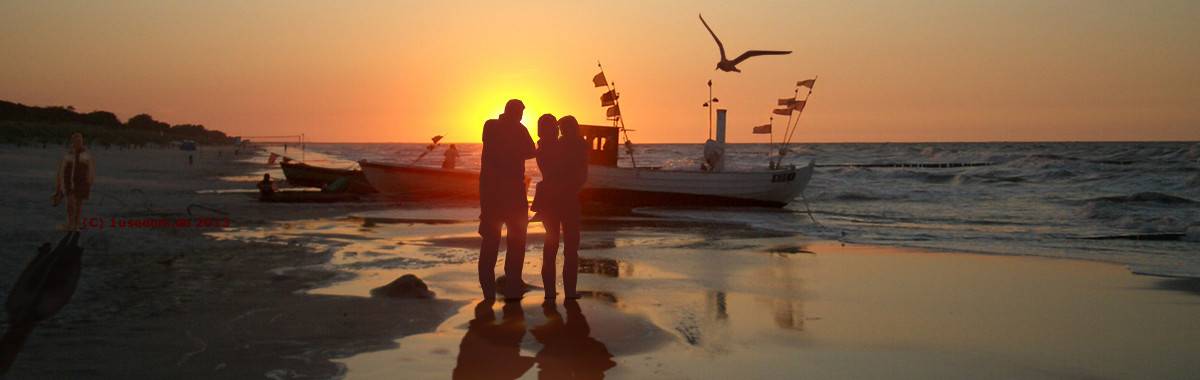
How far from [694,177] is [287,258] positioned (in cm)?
1621

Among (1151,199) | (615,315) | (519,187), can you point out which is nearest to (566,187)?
(519,187)

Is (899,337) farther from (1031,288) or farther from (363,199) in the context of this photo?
(363,199)

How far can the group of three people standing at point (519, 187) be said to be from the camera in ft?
26.4

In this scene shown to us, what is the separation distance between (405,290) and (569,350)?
2.54m

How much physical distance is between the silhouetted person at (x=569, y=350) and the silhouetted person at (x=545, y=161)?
0.93 meters

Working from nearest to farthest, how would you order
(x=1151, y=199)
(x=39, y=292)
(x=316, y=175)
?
(x=39, y=292) < (x=316, y=175) < (x=1151, y=199)

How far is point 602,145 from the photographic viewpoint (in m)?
27.5

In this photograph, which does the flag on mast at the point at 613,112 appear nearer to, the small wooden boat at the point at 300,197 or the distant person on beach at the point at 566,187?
the small wooden boat at the point at 300,197

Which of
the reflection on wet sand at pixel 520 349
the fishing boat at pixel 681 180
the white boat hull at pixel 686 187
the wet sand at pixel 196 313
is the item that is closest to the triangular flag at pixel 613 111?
the fishing boat at pixel 681 180

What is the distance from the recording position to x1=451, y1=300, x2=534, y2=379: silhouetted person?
18.3 feet

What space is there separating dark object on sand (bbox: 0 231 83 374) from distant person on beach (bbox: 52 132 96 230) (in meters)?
1.61

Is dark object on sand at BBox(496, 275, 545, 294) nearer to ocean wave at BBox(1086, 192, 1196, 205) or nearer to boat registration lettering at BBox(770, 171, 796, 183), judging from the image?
boat registration lettering at BBox(770, 171, 796, 183)

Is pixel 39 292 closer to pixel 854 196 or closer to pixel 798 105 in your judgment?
pixel 798 105

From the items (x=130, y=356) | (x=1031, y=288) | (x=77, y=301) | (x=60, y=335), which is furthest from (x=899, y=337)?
(x=77, y=301)
